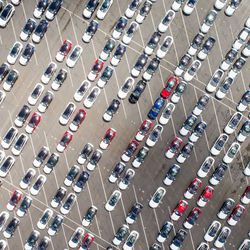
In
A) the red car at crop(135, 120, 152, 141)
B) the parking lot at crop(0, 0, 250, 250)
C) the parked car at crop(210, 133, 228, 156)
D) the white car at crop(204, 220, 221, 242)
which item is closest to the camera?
the red car at crop(135, 120, 152, 141)

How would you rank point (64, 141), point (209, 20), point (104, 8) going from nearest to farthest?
point (209, 20)
point (64, 141)
point (104, 8)

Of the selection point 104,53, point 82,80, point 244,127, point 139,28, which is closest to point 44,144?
point 82,80

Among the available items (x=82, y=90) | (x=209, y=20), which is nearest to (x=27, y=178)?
(x=82, y=90)

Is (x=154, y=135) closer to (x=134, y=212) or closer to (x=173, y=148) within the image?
(x=173, y=148)

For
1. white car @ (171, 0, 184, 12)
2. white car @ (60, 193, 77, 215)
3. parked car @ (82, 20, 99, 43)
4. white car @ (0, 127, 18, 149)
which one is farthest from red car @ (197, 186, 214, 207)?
white car @ (0, 127, 18, 149)

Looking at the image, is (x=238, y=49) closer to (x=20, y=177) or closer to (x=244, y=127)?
(x=244, y=127)

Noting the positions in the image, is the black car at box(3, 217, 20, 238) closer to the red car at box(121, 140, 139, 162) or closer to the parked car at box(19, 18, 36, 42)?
the red car at box(121, 140, 139, 162)
